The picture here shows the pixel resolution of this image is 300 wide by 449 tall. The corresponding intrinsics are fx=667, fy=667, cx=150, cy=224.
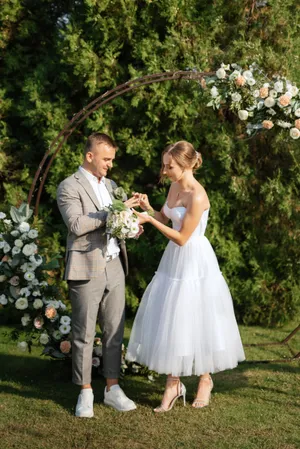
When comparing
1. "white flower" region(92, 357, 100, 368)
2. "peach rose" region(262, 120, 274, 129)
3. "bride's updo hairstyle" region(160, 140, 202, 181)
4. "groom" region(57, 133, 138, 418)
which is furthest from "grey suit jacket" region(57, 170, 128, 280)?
"peach rose" region(262, 120, 274, 129)

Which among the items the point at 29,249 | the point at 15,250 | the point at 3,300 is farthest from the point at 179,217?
the point at 3,300

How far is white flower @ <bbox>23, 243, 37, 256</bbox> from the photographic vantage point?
17.3 ft

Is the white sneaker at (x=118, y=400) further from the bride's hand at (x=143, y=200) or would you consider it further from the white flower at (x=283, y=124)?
the white flower at (x=283, y=124)

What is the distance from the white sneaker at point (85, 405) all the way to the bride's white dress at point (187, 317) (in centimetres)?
42

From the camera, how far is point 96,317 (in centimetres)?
487

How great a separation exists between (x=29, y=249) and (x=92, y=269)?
85cm

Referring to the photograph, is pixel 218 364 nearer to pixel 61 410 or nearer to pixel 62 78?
pixel 61 410

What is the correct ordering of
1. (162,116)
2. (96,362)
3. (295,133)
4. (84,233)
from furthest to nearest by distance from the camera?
1. (162,116)
2. (96,362)
3. (295,133)
4. (84,233)

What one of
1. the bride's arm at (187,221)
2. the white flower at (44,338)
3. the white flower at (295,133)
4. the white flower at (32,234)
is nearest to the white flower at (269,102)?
the white flower at (295,133)

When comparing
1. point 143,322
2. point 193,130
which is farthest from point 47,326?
point 193,130

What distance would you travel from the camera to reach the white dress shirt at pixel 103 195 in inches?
188

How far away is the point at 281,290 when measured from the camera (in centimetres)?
789

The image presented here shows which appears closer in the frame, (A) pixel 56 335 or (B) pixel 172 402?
(B) pixel 172 402

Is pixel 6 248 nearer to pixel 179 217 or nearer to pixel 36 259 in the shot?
pixel 36 259
